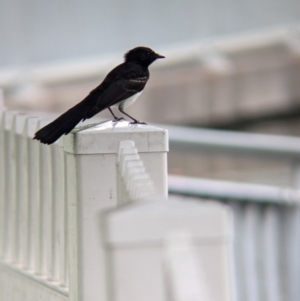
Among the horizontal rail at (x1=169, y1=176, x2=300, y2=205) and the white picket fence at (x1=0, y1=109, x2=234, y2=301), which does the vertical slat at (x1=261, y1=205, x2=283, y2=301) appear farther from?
the white picket fence at (x1=0, y1=109, x2=234, y2=301)

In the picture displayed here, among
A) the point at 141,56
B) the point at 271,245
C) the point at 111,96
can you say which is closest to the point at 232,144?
the point at 271,245

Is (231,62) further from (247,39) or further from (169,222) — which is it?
(169,222)

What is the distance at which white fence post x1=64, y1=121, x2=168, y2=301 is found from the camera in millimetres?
3137

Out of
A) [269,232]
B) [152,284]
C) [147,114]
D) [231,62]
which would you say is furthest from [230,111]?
[152,284]

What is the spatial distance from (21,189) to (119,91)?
99 cm

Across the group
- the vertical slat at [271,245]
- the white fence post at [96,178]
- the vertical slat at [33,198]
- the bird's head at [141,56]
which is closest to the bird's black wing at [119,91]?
the bird's head at [141,56]

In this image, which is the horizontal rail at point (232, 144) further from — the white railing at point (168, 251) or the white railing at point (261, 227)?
the white railing at point (168, 251)

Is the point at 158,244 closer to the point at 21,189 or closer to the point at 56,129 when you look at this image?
the point at 56,129

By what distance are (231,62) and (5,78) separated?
14.1ft

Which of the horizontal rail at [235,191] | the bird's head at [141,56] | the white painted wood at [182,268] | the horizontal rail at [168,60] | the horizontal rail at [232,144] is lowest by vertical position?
the horizontal rail at [235,191]

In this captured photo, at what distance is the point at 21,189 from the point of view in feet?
13.5

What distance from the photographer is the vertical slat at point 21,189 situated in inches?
159

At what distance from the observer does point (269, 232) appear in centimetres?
544

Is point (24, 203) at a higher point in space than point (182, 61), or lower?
lower
